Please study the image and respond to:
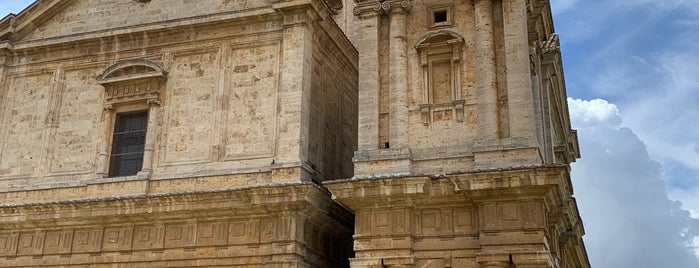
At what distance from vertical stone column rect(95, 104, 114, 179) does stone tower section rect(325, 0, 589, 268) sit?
5874 mm

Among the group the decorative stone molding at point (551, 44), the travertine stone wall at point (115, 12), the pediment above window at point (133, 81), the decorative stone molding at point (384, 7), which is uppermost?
the travertine stone wall at point (115, 12)

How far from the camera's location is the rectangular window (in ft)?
56.0

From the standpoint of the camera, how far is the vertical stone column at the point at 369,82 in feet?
49.2

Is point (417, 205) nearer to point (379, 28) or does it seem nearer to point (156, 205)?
point (379, 28)

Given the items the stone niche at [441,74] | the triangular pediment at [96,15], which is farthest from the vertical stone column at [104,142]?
the stone niche at [441,74]

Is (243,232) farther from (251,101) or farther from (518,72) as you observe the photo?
(518,72)

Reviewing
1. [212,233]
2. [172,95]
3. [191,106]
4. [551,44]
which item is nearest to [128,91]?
[172,95]

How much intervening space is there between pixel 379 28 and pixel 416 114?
2.22m

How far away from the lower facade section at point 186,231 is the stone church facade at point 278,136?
3cm

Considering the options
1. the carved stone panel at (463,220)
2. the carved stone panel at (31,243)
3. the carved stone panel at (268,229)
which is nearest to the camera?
the carved stone panel at (463,220)

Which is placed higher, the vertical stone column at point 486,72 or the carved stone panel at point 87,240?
the vertical stone column at point 486,72

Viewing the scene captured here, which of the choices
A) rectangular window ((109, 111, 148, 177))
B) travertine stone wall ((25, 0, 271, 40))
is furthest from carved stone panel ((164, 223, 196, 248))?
travertine stone wall ((25, 0, 271, 40))

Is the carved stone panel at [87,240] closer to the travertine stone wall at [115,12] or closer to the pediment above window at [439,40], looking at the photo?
the travertine stone wall at [115,12]

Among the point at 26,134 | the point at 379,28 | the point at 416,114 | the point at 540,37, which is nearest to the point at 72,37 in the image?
the point at 26,134
